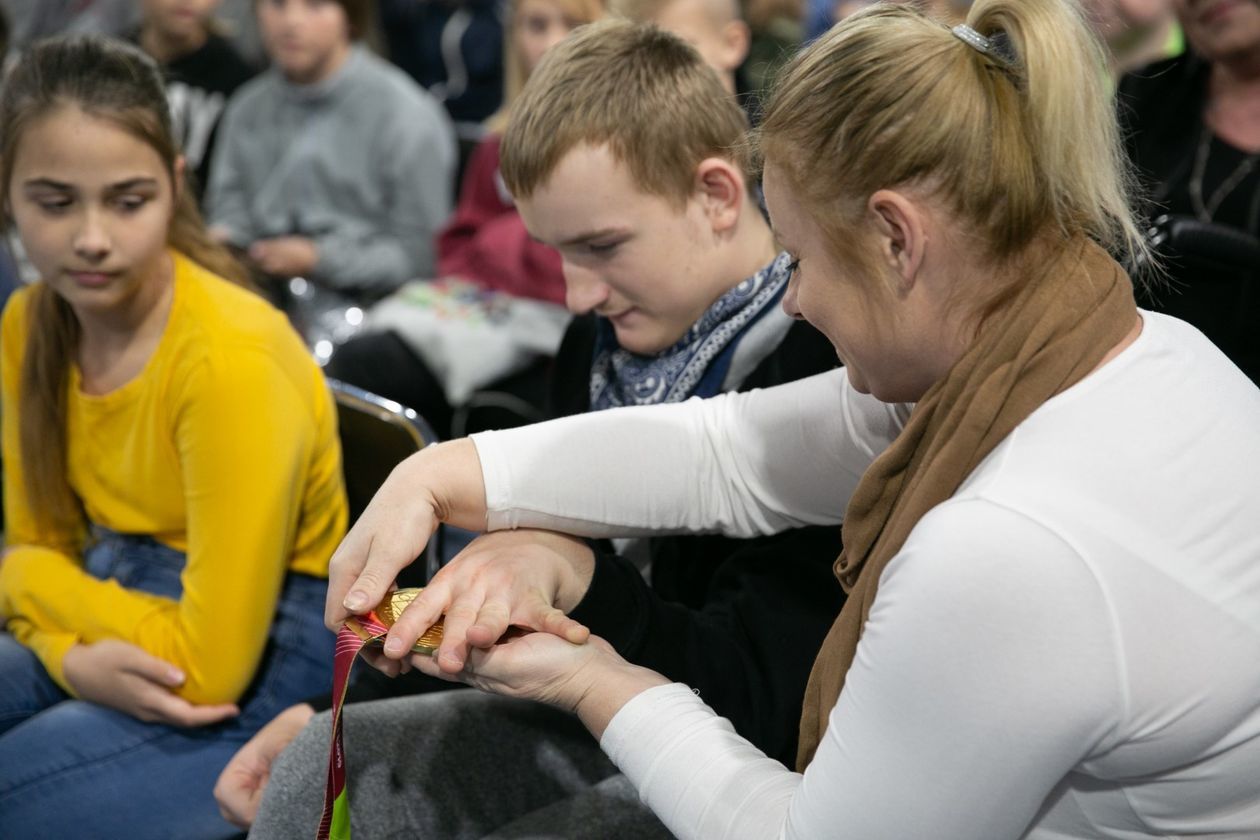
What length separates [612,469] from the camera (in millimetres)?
1332

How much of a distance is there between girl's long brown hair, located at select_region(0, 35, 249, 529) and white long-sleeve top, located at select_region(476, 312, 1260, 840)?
1048mm

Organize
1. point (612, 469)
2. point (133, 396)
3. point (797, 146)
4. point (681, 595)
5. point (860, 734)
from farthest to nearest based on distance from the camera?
point (133, 396), point (681, 595), point (612, 469), point (797, 146), point (860, 734)

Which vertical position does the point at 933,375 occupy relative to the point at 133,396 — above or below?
above

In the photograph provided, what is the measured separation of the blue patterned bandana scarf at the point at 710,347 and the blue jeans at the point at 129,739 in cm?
52

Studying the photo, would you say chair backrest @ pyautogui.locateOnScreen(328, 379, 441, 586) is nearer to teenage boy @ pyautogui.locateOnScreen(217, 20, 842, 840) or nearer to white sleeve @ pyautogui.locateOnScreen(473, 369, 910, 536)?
teenage boy @ pyautogui.locateOnScreen(217, 20, 842, 840)

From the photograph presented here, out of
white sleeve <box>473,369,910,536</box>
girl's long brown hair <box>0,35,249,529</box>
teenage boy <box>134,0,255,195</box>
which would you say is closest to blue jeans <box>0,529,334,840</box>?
girl's long brown hair <box>0,35,249,529</box>

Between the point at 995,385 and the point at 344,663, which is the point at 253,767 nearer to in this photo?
the point at 344,663

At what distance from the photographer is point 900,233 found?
1.00 m

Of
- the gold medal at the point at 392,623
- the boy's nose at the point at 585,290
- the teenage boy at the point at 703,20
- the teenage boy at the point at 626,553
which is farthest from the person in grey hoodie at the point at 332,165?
the gold medal at the point at 392,623

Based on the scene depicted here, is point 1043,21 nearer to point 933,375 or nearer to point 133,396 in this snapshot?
point 933,375

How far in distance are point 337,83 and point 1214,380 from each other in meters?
2.86

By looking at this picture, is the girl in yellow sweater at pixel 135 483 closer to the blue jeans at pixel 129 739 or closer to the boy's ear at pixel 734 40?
the blue jeans at pixel 129 739

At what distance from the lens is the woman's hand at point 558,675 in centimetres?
114

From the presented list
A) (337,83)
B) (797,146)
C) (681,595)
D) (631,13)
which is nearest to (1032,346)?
(797,146)
